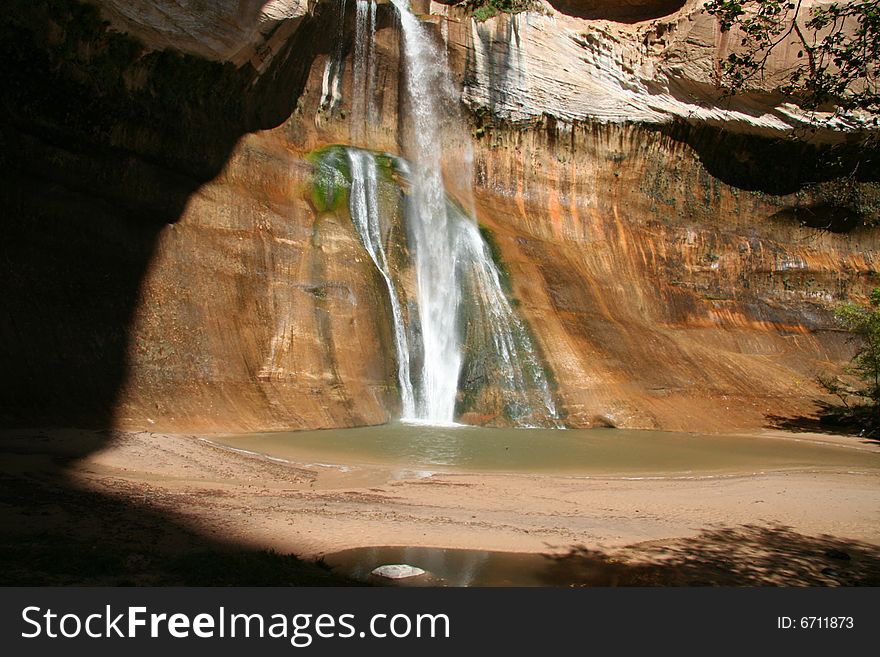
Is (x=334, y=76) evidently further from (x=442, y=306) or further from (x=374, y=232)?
(x=442, y=306)

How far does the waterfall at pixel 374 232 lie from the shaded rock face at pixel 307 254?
1.22ft

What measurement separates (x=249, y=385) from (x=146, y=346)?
217cm

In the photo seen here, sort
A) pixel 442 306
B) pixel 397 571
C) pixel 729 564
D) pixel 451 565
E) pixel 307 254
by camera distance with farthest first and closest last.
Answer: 1. pixel 442 306
2. pixel 307 254
3. pixel 729 564
4. pixel 451 565
5. pixel 397 571

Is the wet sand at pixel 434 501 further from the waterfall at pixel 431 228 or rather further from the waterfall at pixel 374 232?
the waterfall at pixel 431 228

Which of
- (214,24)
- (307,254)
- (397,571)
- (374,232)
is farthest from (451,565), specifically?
(214,24)

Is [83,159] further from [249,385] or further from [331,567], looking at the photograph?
[331,567]

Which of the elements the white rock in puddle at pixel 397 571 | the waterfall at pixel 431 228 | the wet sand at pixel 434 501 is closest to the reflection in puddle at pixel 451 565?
the white rock in puddle at pixel 397 571

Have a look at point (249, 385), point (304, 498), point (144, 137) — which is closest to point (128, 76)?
point (144, 137)

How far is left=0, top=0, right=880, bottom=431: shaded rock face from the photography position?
14.4 meters

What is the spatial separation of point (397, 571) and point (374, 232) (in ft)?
48.1

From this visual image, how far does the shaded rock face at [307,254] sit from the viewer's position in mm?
14414

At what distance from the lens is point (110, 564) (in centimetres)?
472

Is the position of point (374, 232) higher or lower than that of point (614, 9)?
lower

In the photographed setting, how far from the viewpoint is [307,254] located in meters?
17.9
